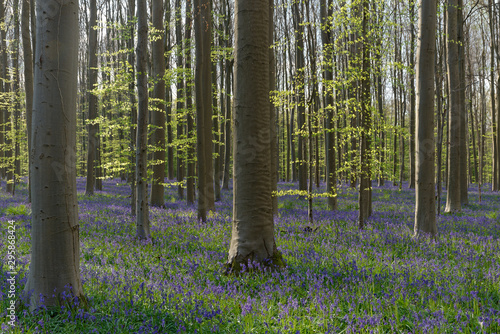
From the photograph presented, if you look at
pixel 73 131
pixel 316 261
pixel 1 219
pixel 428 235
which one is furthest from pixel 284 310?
pixel 1 219

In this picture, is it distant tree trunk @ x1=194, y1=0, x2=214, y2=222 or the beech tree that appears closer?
distant tree trunk @ x1=194, y1=0, x2=214, y2=222

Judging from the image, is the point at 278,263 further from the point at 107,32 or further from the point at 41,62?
the point at 107,32

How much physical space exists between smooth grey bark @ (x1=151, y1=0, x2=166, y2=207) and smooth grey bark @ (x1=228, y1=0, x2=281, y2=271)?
213 inches

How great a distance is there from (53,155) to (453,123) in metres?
13.7

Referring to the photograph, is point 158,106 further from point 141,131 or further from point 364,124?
point 364,124

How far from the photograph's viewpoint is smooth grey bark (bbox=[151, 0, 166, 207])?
1095 cm

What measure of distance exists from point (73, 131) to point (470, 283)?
555cm

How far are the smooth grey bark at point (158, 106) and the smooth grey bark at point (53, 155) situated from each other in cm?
632

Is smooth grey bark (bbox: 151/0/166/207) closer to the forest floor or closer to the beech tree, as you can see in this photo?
the forest floor

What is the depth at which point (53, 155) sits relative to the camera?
3738mm

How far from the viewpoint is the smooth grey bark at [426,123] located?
777 centimetres

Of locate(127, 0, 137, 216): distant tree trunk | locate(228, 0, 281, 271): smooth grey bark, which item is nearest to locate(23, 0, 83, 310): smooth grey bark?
locate(228, 0, 281, 271): smooth grey bark

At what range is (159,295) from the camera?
4.26 metres

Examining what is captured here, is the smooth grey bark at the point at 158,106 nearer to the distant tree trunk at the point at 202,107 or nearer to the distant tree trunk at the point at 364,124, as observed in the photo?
the distant tree trunk at the point at 202,107
